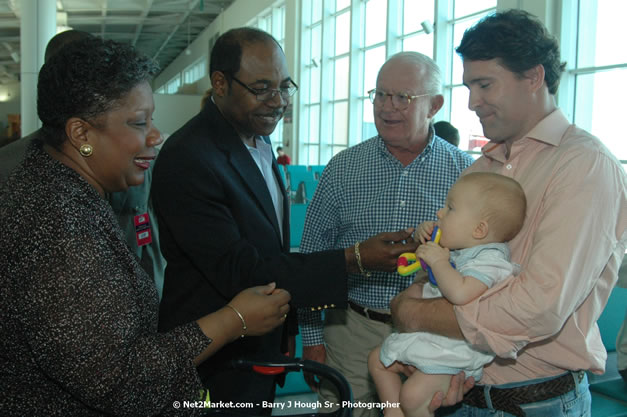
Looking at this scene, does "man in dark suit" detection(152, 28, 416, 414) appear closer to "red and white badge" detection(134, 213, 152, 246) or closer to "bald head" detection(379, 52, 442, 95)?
"bald head" detection(379, 52, 442, 95)

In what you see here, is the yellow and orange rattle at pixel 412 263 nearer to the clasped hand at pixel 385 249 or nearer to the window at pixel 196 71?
the clasped hand at pixel 385 249

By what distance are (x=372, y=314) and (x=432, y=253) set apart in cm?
89

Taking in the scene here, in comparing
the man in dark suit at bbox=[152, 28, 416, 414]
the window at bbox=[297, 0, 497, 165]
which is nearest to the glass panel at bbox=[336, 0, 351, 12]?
the window at bbox=[297, 0, 497, 165]

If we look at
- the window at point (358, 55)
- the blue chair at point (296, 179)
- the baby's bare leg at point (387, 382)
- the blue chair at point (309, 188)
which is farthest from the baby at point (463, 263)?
the blue chair at point (296, 179)

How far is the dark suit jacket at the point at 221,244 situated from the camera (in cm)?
176

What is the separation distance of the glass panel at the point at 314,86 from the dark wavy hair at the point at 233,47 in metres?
12.2

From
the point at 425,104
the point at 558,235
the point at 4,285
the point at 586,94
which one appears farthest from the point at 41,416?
the point at 586,94

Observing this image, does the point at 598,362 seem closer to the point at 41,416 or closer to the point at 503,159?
the point at 503,159

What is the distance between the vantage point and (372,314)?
90.7 inches

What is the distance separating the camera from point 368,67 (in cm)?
1146

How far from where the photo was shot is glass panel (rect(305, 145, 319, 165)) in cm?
1453

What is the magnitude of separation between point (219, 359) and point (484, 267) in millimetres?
1039

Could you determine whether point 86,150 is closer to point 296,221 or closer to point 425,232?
point 425,232

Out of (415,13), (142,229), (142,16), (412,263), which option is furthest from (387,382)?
(142,16)
